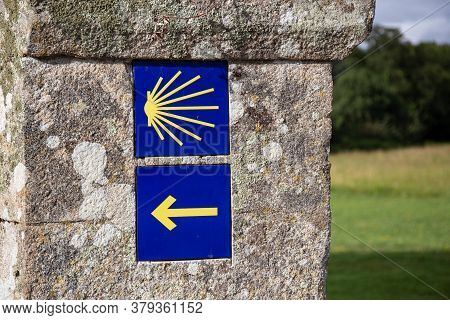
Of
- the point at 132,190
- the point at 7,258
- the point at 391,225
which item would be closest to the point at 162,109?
the point at 132,190

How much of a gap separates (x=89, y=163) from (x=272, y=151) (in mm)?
847

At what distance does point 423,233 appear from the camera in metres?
13.3

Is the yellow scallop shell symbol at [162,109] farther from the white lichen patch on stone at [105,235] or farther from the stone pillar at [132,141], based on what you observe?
the white lichen patch on stone at [105,235]

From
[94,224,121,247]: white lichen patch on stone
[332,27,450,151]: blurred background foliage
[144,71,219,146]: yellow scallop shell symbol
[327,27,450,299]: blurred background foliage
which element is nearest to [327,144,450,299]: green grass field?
[327,27,450,299]: blurred background foliage

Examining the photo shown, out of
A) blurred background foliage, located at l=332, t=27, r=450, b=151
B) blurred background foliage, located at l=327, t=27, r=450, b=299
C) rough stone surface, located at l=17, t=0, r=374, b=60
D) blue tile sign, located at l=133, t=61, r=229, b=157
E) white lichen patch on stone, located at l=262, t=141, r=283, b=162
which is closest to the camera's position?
rough stone surface, located at l=17, t=0, r=374, b=60

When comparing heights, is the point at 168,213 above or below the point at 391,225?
above

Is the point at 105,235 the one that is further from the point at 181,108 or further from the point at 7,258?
the point at 181,108

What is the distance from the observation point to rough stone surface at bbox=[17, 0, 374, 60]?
327 centimetres

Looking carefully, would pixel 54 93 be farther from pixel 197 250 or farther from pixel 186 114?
pixel 197 250

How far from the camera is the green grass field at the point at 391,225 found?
8688 millimetres

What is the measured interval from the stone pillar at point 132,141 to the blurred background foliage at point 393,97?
24.8 metres

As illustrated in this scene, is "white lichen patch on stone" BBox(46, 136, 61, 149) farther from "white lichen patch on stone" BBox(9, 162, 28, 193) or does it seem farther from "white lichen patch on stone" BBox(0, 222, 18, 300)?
"white lichen patch on stone" BBox(0, 222, 18, 300)

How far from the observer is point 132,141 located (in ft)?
11.1

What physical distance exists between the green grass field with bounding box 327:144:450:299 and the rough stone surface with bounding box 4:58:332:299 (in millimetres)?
1189
